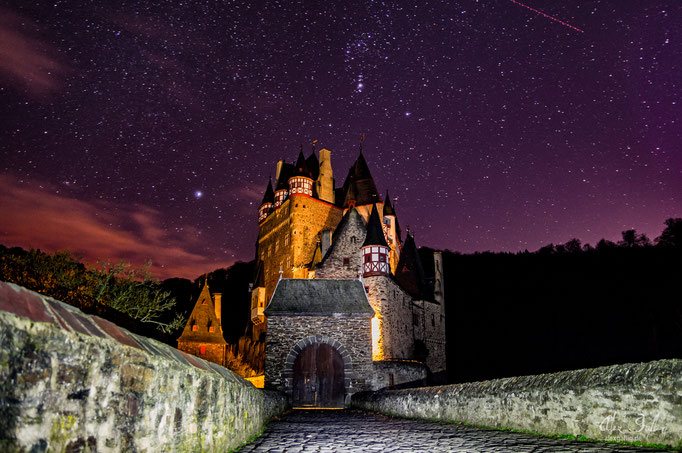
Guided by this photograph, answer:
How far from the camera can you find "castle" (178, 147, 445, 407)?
21.8 meters

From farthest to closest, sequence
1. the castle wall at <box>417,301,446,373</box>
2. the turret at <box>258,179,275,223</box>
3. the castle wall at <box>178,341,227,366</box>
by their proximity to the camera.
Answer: the turret at <box>258,179,275,223</box>, the castle wall at <box>178,341,227,366</box>, the castle wall at <box>417,301,446,373</box>

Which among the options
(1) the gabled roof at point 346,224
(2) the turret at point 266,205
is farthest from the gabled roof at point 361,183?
(2) the turret at point 266,205

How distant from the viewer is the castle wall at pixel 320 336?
21359mm

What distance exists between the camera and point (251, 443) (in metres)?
6.65

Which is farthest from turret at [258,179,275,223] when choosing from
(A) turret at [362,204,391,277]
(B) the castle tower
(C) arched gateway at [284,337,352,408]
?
(C) arched gateway at [284,337,352,408]

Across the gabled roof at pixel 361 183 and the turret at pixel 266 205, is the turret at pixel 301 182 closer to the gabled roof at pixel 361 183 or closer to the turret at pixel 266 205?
the gabled roof at pixel 361 183

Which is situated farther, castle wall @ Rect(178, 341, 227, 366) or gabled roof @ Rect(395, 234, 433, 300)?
→ castle wall @ Rect(178, 341, 227, 366)

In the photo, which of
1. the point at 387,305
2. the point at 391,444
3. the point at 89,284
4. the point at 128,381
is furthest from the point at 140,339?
the point at 89,284

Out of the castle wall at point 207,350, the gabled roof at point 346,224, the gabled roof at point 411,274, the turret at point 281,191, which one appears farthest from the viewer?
the turret at point 281,191

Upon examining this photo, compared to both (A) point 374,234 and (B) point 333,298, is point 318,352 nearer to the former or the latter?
(B) point 333,298

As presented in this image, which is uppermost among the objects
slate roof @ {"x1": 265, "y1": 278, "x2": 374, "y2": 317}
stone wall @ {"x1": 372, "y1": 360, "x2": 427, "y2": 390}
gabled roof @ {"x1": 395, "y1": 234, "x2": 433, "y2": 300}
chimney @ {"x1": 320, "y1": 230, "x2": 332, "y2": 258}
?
chimney @ {"x1": 320, "y1": 230, "x2": 332, "y2": 258}

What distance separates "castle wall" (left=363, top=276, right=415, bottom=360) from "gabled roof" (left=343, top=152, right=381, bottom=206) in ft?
53.7

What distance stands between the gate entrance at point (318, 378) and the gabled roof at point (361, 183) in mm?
29065

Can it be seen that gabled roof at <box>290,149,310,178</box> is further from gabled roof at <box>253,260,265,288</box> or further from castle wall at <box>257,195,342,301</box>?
gabled roof at <box>253,260,265,288</box>
